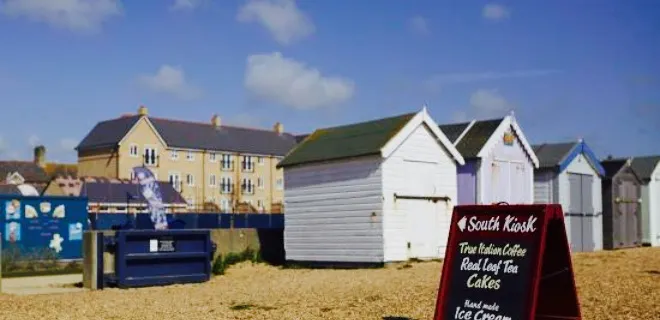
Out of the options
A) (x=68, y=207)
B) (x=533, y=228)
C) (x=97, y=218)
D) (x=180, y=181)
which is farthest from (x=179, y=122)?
(x=533, y=228)

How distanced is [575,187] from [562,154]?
4.96 ft

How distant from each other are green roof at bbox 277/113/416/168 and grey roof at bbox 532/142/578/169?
873 cm

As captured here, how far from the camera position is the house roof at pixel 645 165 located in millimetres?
38062

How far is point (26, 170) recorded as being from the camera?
3575 inches

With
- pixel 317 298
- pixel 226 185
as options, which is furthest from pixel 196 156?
pixel 317 298

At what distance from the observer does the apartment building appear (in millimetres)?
81125

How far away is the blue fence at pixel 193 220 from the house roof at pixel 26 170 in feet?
156

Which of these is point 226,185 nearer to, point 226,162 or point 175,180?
point 226,162

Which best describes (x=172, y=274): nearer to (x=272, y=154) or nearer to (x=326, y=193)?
(x=326, y=193)

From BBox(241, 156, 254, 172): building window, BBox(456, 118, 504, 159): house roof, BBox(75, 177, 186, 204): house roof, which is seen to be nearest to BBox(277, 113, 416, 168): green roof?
BBox(456, 118, 504, 159): house roof

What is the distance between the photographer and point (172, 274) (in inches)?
802

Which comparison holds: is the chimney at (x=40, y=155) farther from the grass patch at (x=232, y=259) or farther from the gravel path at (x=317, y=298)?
the gravel path at (x=317, y=298)

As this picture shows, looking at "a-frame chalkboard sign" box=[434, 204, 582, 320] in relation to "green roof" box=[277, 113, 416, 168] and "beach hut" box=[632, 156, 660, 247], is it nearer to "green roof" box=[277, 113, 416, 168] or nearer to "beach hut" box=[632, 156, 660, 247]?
"green roof" box=[277, 113, 416, 168]

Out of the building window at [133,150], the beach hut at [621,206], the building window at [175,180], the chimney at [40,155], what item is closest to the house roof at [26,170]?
the chimney at [40,155]
